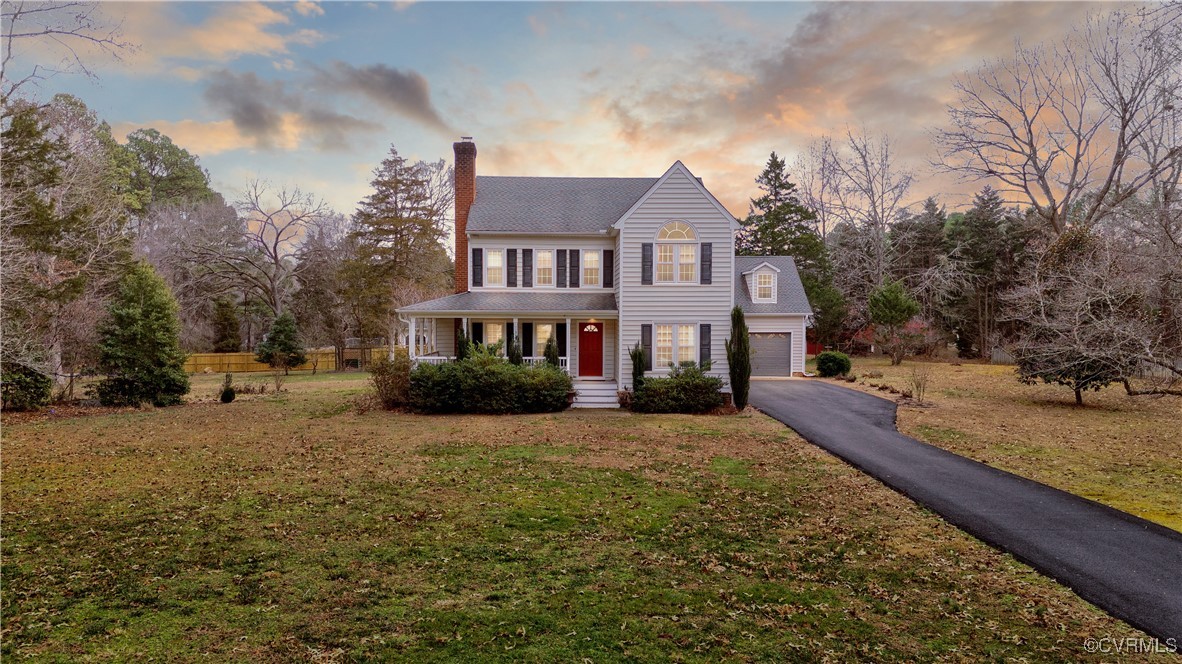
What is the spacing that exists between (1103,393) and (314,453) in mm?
27306

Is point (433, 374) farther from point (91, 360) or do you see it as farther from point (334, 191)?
point (334, 191)

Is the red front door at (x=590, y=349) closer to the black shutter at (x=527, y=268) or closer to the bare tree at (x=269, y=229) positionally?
the black shutter at (x=527, y=268)

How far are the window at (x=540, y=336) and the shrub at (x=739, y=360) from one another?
680 cm

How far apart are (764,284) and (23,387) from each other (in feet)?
96.4

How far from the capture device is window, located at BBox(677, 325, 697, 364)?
62.0ft

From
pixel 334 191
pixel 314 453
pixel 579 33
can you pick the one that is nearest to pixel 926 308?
pixel 579 33

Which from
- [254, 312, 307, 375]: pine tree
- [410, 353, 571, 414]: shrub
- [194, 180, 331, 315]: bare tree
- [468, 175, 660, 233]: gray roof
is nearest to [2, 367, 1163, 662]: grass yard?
[410, 353, 571, 414]: shrub

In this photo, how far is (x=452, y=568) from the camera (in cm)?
584

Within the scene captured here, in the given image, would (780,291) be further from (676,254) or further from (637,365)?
(637,365)

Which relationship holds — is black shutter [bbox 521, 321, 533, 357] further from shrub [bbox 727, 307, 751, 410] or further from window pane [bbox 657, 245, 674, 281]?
shrub [bbox 727, 307, 751, 410]

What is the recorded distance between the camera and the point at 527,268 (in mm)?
20688

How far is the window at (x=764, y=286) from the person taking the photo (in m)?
26.7

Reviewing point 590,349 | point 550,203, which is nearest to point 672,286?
point 590,349

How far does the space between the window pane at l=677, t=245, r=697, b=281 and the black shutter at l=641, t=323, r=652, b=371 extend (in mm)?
2122
